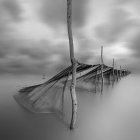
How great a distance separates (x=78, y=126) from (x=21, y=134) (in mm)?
2157

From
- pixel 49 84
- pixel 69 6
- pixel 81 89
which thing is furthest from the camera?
pixel 81 89

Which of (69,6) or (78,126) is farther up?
(69,6)

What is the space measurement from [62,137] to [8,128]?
2.28 metres

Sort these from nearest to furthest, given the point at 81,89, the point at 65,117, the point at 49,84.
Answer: the point at 65,117, the point at 49,84, the point at 81,89

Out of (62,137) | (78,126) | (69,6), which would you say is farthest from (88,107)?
(69,6)

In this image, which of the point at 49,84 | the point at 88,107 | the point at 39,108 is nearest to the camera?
the point at 39,108

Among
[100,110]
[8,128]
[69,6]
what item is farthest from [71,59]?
[100,110]

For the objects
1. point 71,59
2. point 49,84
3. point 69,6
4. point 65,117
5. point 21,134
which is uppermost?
point 69,6

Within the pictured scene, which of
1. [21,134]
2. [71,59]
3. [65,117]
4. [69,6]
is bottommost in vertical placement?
[21,134]

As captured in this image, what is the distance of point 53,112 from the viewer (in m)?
7.67

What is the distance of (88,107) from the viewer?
31.5 feet

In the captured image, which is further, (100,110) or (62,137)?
(100,110)

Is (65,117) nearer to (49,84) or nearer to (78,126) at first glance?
(78,126)

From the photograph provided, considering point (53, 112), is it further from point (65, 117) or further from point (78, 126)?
point (78, 126)
